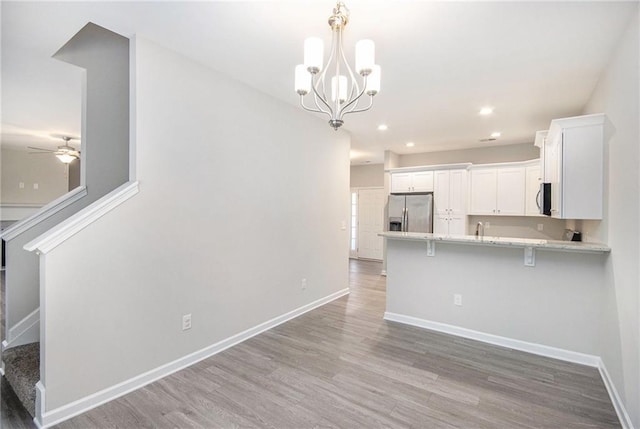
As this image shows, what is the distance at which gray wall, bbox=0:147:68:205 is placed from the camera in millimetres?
7152

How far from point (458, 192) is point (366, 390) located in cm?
446

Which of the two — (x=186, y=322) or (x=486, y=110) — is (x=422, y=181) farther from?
(x=186, y=322)

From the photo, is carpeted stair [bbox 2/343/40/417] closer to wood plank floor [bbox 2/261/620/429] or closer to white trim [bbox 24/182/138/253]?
wood plank floor [bbox 2/261/620/429]

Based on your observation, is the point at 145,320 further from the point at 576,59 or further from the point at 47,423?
the point at 576,59

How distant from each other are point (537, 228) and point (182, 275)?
583cm

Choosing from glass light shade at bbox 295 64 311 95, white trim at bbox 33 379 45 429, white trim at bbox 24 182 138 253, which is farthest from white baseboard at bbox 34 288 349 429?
glass light shade at bbox 295 64 311 95

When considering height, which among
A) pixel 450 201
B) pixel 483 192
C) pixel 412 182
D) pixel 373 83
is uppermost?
pixel 373 83

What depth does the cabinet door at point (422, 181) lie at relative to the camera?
6.00 meters

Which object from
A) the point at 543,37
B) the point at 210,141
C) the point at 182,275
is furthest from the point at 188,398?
the point at 543,37

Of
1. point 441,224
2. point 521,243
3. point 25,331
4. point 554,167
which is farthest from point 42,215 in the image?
point 441,224

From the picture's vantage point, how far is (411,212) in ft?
20.0

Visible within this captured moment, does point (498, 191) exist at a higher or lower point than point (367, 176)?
lower

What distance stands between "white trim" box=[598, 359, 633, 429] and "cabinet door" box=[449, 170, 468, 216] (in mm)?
3384

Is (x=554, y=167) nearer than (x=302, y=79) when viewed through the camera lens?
No
